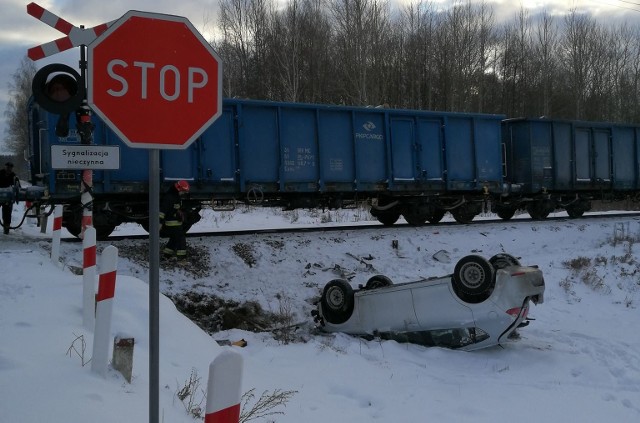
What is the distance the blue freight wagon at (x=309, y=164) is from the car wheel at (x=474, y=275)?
6.14m

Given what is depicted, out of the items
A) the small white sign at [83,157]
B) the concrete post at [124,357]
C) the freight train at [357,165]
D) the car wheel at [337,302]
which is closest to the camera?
the concrete post at [124,357]

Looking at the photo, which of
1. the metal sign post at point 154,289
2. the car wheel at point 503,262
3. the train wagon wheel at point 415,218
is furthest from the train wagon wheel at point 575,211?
the metal sign post at point 154,289

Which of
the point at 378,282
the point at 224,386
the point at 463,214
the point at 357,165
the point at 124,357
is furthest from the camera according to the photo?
the point at 463,214

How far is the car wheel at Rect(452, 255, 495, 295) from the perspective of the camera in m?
7.36

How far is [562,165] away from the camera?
58.3 ft

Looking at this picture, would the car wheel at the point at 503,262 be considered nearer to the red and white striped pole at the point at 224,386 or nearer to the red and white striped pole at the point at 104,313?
the red and white striped pole at the point at 104,313

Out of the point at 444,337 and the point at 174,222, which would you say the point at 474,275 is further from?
the point at 174,222

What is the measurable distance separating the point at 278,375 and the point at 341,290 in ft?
8.49

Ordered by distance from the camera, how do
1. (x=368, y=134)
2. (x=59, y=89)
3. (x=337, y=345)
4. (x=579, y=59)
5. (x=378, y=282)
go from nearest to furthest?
(x=59, y=89) → (x=337, y=345) → (x=378, y=282) → (x=368, y=134) → (x=579, y=59)

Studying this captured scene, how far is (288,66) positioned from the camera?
37.8 metres

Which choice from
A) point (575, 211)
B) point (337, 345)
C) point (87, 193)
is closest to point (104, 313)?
point (87, 193)

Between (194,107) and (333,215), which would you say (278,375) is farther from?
(333,215)

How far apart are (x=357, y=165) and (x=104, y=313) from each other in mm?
10142

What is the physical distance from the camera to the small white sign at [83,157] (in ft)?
16.6
